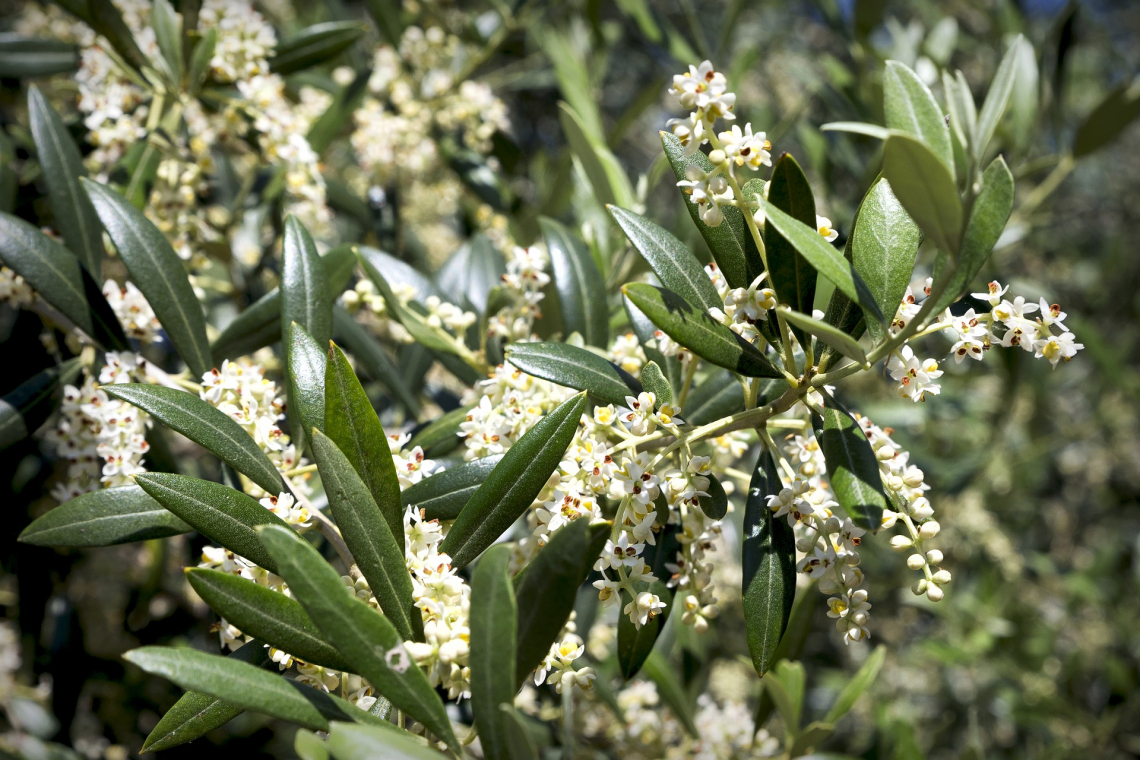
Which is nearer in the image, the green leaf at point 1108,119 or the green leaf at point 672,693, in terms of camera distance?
the green leaf at point 672,693

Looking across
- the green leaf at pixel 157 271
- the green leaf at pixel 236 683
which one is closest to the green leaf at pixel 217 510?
the green leaf at pixel 236 683

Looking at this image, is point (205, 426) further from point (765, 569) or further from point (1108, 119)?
point (1108, 119)

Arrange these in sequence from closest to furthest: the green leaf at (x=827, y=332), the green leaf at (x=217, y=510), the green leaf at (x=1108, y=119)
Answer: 1. the green leaf at (x=827, y=332)
2. the green leaf at (x=217, y=510)
3. the green leaf at (x=1108, y=119)

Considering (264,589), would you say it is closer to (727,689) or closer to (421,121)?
(421,121)

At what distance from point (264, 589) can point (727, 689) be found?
2.79 m

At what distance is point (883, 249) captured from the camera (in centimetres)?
111

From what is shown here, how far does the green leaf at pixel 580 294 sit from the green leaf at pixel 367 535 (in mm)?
712

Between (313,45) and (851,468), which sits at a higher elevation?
(313,45)

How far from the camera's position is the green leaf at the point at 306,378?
114cm

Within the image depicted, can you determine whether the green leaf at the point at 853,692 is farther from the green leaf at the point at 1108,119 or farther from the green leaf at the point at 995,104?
the green leaf at the point at 1108,119

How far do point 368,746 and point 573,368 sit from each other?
624 mm

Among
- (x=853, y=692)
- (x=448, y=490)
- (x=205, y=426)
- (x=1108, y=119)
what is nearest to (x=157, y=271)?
(x=205, y=426)

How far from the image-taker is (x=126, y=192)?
183 centimetres

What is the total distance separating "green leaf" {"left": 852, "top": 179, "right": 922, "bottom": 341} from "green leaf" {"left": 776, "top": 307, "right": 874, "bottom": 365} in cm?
10
